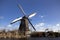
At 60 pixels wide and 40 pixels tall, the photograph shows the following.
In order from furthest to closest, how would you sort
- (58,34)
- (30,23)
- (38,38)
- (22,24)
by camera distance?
(30,23)
(22,24)
(58,34)
(38,38)

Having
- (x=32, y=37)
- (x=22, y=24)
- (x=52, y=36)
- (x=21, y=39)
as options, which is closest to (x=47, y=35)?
(x=52, y=36)

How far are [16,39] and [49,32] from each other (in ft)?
15.2

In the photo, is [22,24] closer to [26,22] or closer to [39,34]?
[26,22]

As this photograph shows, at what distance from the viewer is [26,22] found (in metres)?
36.8

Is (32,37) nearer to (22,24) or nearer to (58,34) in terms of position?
(58,34)

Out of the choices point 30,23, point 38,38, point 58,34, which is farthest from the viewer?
point 30,23

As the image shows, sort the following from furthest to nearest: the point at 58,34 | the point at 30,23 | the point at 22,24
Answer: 1. the point at 30,23
2. the point at 22,24
3. the point at 58,34

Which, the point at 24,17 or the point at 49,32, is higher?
the point at 24,17

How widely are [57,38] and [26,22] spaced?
16.6 metres

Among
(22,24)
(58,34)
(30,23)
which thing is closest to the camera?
(58,34)

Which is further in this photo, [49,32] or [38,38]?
[49,32]

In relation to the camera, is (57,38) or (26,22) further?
(26,22)

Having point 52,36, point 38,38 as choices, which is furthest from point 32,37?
point 52,36

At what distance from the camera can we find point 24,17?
38.1m
